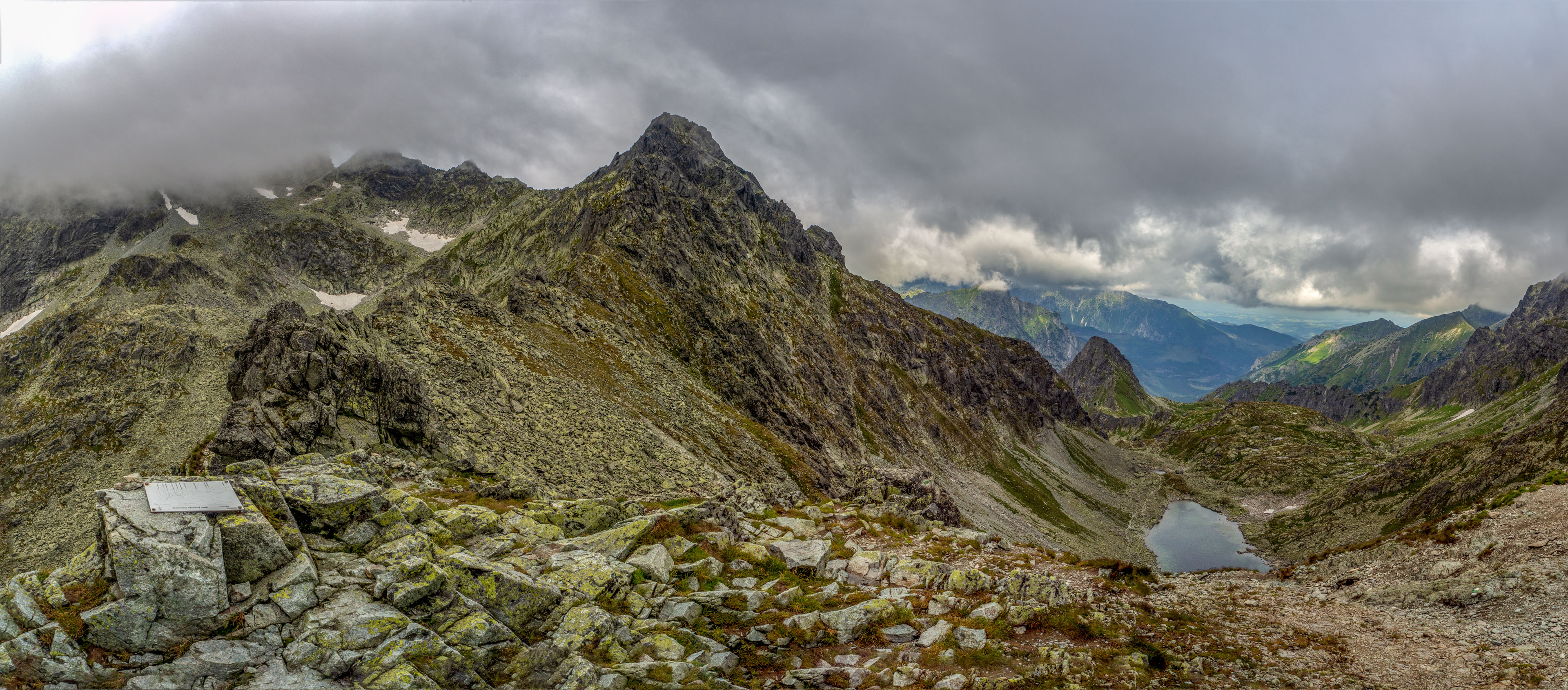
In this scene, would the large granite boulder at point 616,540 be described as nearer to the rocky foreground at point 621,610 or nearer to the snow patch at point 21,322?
the rocky foreground at point 621,610

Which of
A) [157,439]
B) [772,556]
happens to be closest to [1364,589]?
[772,556]

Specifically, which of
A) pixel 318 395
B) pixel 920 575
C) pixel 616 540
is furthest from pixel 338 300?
pixel 920 575

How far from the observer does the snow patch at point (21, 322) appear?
166 meters

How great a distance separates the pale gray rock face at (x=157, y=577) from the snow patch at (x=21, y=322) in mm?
257128

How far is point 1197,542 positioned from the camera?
138000 mm

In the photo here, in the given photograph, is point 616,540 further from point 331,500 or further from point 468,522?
point 331,500

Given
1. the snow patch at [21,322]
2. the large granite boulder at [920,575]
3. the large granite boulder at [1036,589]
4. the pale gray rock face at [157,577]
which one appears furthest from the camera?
the snow patch at [21,322]

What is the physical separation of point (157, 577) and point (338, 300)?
236 meters

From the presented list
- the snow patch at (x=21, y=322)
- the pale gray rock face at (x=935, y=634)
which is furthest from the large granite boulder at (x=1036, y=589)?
the snow patch at (x=21, y=322)

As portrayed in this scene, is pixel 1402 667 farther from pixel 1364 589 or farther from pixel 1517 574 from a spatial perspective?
pixel 1517 574

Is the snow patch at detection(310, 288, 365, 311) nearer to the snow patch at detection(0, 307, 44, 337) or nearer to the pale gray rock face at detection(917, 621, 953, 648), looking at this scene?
the snow patch at detection(0, 307, 44, 337)

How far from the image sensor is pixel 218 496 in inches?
496

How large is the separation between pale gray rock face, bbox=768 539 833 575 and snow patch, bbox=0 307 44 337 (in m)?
261

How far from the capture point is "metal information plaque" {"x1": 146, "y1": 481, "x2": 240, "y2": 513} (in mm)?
11867
